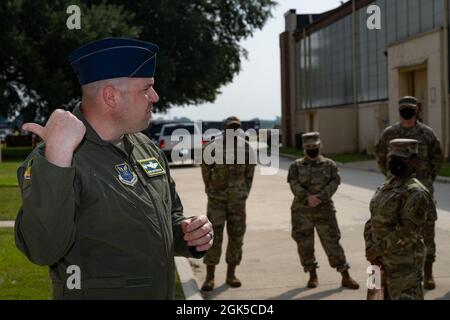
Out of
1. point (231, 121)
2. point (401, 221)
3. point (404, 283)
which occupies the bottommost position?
point (404, 283)

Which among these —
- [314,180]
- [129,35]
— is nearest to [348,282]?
[314,180]

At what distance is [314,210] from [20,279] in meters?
3.34

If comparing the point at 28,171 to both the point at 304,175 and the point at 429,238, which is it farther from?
the point at 429,238

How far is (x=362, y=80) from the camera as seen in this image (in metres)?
34.7

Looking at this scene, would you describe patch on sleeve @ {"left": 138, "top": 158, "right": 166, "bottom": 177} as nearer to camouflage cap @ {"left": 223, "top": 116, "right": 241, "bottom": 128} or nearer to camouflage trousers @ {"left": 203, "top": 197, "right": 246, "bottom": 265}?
camouflage cap @ {"left": 223, "top": 116, "right": 241, "bottom": 128}

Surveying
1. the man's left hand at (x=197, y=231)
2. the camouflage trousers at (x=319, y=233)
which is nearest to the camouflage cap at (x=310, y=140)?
the camouflage trousers at (x=319, y=233)

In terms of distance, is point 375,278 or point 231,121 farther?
point 231,121

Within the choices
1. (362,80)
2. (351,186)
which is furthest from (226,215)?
(362,80)

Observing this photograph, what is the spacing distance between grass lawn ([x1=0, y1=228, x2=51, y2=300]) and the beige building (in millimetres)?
15267

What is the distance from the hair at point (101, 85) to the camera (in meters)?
2.70

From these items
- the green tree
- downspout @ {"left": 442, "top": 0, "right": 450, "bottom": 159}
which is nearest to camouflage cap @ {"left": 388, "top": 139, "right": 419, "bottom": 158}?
downspout @ {"left": 442, "top": 0, "right": 450, "bottom": 159}

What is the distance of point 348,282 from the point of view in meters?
7.58

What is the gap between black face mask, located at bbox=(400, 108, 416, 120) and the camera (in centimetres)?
761

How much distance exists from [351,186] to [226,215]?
11069 millimetres
